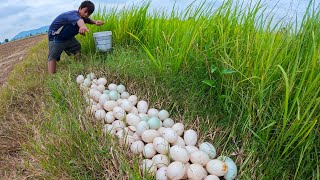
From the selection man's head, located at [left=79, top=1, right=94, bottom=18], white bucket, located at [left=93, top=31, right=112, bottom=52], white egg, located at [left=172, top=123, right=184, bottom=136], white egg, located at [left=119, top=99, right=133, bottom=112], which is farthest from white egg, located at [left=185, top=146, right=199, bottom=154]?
man's head, located at [left=79, top=1, right=94, bottom=18]

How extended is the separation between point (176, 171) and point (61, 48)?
333cm

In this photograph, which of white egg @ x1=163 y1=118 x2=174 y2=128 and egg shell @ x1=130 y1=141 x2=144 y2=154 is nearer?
egg shell @ x1=130 y1=141 x2=144 y2=154

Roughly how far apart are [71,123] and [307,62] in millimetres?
1515

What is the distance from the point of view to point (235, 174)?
5.59 ft

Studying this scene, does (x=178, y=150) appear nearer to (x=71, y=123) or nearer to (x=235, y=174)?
(x=235, y=174)

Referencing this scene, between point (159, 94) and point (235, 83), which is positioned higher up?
point (235, 83)

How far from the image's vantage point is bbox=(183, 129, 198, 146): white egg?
192cm

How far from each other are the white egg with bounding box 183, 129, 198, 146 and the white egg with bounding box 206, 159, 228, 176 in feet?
0.86

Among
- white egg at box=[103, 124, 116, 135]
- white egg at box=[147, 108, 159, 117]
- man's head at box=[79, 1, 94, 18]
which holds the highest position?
man's head at box=[79, 1, 94, 18]

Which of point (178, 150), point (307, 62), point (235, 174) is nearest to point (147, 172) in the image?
point (178, 150)

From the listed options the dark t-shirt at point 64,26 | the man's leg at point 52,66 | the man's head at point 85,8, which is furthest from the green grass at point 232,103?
the man's head at point 85,8

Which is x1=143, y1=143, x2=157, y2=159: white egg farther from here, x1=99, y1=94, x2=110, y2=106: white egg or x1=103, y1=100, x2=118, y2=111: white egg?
x1=99, y1=94, x2=110, y2=106: white egg

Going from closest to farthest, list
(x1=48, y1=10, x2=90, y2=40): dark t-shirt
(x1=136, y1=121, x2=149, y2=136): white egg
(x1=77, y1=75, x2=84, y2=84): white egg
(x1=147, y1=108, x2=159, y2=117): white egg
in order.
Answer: (x1=136, y1=121, x2=149, y2=136): white egg → (x1=147, y1=108, x2=159, y2=117): white egg → (x1=77, y1=75, x2=84, y2=84): white egg → (x1=48, y1=10, x2=90, y2=40): dark t-shirt

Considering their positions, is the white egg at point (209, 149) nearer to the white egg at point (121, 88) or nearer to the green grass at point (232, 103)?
the green grass at point (232, 103)
